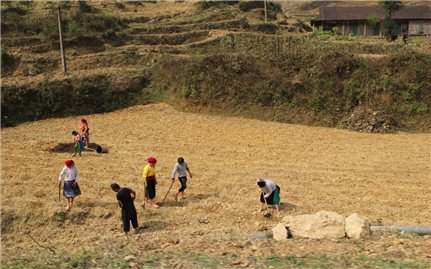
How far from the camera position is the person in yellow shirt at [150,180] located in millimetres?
11406

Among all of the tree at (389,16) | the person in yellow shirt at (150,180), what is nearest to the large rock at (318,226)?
the person in yellow shirt at (150,180)

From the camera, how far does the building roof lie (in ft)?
134

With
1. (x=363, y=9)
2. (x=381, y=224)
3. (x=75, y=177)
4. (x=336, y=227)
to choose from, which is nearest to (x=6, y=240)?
(x=75, y=177)

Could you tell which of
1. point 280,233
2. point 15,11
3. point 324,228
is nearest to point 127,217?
point 280,233

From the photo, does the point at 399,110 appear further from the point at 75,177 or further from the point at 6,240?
the point at 6,240

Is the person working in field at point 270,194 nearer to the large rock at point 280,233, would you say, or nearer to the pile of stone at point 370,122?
the large rock at point 280,233

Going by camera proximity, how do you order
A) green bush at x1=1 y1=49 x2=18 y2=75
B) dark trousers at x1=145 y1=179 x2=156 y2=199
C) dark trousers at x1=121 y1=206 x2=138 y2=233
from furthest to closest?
green bush at x1=1 y1=49 x2=18 y2=75, dark trousers at x1=145 y1=179 x2=156 y2=199, dark trousers at x1=121 y1=206 x2=138 y2=233

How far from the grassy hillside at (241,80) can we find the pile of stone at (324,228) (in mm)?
11412

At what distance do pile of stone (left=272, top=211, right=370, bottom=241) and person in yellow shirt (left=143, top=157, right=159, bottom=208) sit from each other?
3.52 metres

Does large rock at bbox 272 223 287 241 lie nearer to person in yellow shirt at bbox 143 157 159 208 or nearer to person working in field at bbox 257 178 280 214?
person working in field at bbox 257 178 280 214

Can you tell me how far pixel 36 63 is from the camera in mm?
27234

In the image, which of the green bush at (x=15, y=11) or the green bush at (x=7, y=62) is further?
the green bush at (x=15, y=11)

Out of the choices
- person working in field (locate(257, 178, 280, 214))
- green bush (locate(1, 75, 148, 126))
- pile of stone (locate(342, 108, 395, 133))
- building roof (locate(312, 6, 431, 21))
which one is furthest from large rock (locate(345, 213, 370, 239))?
building roof (locate(312, 6, 431, 21))

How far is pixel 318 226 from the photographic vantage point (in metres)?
9.50
